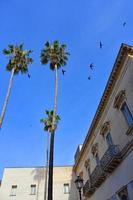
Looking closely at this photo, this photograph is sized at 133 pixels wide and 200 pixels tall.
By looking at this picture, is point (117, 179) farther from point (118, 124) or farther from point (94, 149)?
point (94, 149)

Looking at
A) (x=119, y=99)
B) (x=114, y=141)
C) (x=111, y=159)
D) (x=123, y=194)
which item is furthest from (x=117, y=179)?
(x=119, y=99)

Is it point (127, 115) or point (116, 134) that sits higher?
point (127, 115)

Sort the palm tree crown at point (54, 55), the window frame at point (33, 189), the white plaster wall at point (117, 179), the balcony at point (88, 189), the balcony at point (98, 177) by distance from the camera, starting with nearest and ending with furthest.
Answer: the white plaster wall at point (117, 179)
the balcony at point (98, 177)
the balcony at point (88, 189)
the palm tree crown at point (54, 55)
the window frame at point (33, 189)

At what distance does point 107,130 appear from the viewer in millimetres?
18781

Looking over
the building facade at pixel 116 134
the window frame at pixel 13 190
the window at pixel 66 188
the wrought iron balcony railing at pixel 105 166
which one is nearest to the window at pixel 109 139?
the building facade at pixel 116 134

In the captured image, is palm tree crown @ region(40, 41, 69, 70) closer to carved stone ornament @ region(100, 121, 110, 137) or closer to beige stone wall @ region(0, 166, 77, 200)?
carved stone ornament @ region(100, 121, 110, 137)

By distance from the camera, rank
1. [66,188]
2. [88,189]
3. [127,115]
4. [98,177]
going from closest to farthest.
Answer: [127,115]
[98,177]
[88,189]
[66,188]

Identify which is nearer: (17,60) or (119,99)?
(119,99)

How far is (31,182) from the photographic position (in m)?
32.2

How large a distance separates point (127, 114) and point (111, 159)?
3722 millimetres

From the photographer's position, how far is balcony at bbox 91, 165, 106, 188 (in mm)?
18797

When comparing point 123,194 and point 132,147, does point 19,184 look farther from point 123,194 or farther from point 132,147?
point 132,147

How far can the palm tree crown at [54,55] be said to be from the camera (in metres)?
27.2

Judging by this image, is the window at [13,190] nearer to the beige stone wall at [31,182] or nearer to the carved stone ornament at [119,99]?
the beige stone wall at [31,182]
